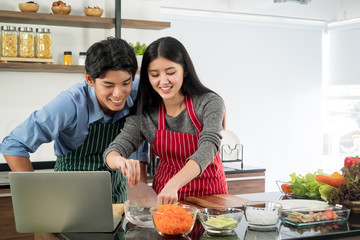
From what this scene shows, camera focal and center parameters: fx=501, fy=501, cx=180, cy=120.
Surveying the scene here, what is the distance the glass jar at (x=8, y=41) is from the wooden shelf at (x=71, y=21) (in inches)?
4.0

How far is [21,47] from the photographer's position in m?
3.85

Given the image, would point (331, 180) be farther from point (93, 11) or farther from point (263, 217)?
point (93, 11)

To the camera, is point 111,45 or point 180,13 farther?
point 180,13

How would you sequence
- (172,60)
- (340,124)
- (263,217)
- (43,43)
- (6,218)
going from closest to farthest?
1. (263,217)
2. (172,60)
3. (6,218)
4. (43,43)
5. (340,124)

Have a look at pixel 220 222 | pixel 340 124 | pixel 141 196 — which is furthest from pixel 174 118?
pixel 340 124

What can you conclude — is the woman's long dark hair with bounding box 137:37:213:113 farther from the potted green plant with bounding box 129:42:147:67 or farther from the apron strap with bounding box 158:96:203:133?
the potted green plant with bounding box 129:42:147:67

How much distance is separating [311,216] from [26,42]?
2781 millimetres

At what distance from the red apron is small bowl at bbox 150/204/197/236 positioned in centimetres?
76

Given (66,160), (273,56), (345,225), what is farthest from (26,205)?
(273,56)

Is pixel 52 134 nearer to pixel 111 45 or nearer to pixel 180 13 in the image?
pixel 111 45

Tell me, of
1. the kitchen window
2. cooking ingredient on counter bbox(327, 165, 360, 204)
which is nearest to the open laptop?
cooking ingredient on counter bbox(327, 165, 360, 204)

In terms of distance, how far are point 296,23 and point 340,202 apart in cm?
503

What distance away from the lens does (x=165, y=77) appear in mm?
2246

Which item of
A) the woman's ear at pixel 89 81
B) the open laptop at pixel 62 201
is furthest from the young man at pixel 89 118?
→ the open laptop at pixel 62 201
